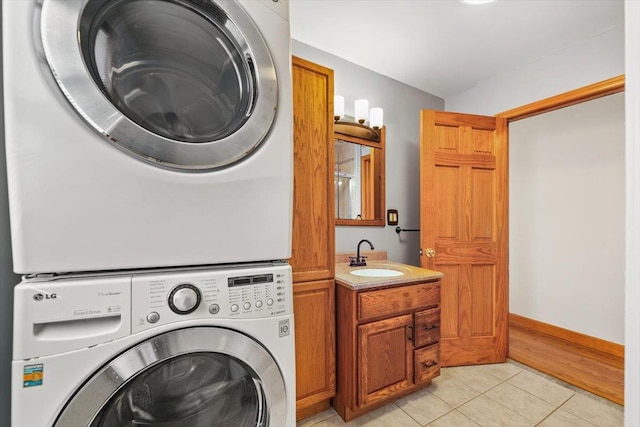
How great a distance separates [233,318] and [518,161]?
3510 mm

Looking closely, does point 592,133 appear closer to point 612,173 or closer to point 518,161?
point 612,173

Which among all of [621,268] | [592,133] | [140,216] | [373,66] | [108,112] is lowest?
[621,268]

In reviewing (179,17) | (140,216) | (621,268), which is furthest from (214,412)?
(621,268)

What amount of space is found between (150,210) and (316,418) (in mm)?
1527

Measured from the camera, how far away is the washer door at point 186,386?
645 millimetres

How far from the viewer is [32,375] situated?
586mm

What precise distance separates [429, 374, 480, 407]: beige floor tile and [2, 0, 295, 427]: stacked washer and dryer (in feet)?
4.31

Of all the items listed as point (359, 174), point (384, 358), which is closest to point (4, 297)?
point (384, 358)

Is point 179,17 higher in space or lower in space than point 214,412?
higher

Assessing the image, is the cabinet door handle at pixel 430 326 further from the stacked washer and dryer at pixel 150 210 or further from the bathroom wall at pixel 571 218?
the bathroom wall at pixel 571 218

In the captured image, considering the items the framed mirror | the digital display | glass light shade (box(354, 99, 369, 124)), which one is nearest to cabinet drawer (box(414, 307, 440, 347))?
the framed mirror

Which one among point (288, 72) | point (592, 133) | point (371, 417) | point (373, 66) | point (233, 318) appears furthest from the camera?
point (592, 133)

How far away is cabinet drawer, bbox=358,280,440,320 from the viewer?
150cm

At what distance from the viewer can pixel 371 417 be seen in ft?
5.11
